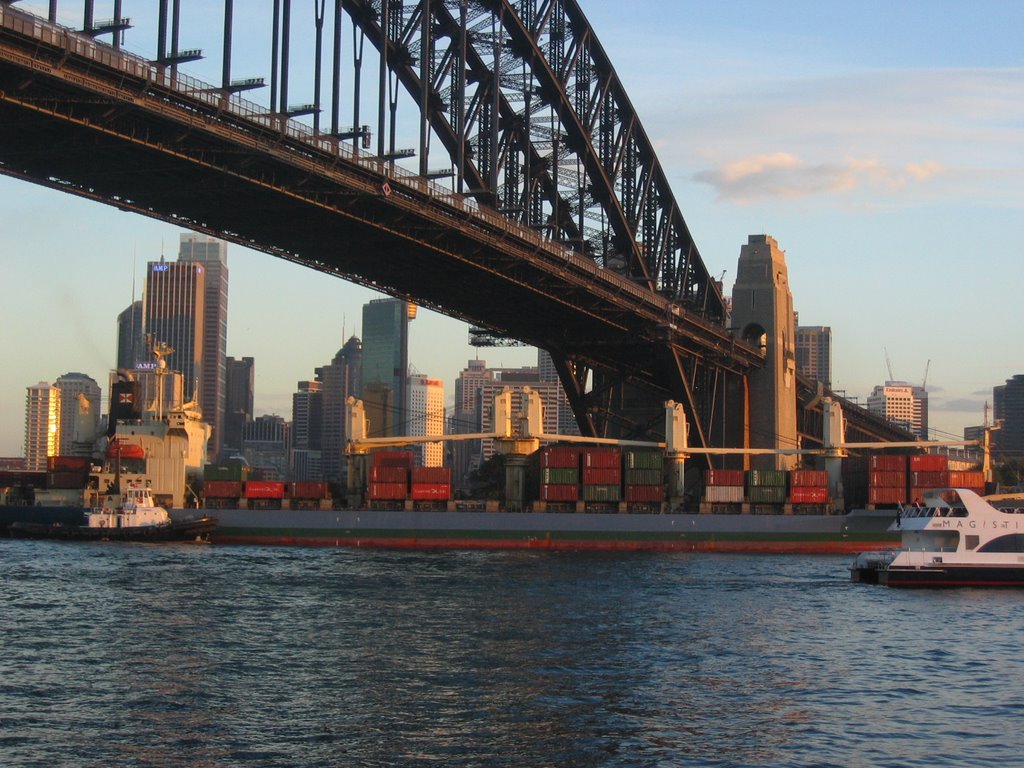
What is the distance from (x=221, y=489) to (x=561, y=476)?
20.8m

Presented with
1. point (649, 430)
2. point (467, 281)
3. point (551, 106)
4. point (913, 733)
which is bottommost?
point (913, 733)

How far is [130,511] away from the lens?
77.6 metres

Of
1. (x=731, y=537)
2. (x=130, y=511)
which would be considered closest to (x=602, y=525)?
(x=731, y=537)

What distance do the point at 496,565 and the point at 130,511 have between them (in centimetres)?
2559

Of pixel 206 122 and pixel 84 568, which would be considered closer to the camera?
pixel 206 122

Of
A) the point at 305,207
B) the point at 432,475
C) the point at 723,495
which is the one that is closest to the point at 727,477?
the point at 723,495

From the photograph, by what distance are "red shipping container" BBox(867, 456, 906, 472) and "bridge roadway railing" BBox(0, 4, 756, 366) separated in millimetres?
19170

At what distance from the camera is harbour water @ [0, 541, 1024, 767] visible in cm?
2514

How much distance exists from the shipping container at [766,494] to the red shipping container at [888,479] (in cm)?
530

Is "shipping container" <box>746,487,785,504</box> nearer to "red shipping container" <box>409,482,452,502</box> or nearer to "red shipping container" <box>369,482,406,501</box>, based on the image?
"red shipping container" <box>409,482,452,502</box>

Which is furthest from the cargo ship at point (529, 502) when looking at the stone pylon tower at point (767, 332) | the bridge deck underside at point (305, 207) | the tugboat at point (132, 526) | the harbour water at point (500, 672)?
the harbour water at point (500, 672)

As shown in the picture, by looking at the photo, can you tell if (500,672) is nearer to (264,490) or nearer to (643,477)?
(643,477)

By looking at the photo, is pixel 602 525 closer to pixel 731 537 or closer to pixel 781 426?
pixel 731 537

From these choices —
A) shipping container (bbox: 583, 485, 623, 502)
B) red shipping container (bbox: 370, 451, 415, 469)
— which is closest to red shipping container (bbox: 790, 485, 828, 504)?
shipping container (bbox: 583, 485, 623, 502)
